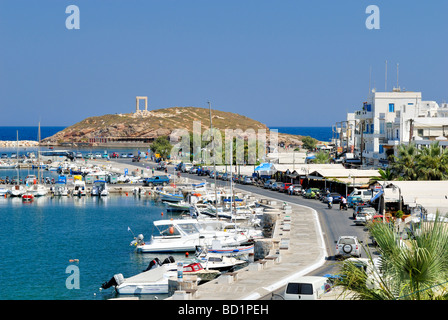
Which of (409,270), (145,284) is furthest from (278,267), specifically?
(409,270)

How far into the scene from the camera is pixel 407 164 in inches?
2266

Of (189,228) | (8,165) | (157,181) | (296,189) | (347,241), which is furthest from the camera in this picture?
(8,165)

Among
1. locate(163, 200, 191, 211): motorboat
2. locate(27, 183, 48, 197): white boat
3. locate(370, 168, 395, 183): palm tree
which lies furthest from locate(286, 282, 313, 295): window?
locate(27, 183, 48, 197): white boat

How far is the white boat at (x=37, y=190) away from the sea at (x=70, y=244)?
6.81 feet

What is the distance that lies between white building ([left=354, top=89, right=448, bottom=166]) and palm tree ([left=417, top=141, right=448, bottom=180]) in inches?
483

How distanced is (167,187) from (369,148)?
30.2m

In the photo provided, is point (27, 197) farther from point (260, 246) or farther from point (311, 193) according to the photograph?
point (260, 246)

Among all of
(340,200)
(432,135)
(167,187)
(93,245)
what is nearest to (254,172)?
(167,187)

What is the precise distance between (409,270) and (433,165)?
155 ft

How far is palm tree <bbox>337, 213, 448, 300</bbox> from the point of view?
1081cm

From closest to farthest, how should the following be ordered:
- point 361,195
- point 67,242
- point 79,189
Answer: point 67,242 < point 361,195 < point 79,189

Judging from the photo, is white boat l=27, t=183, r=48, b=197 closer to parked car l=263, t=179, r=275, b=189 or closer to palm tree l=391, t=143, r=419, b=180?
parked car l=263, t=179, r=275, b=189

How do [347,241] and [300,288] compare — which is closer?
[300,288]
